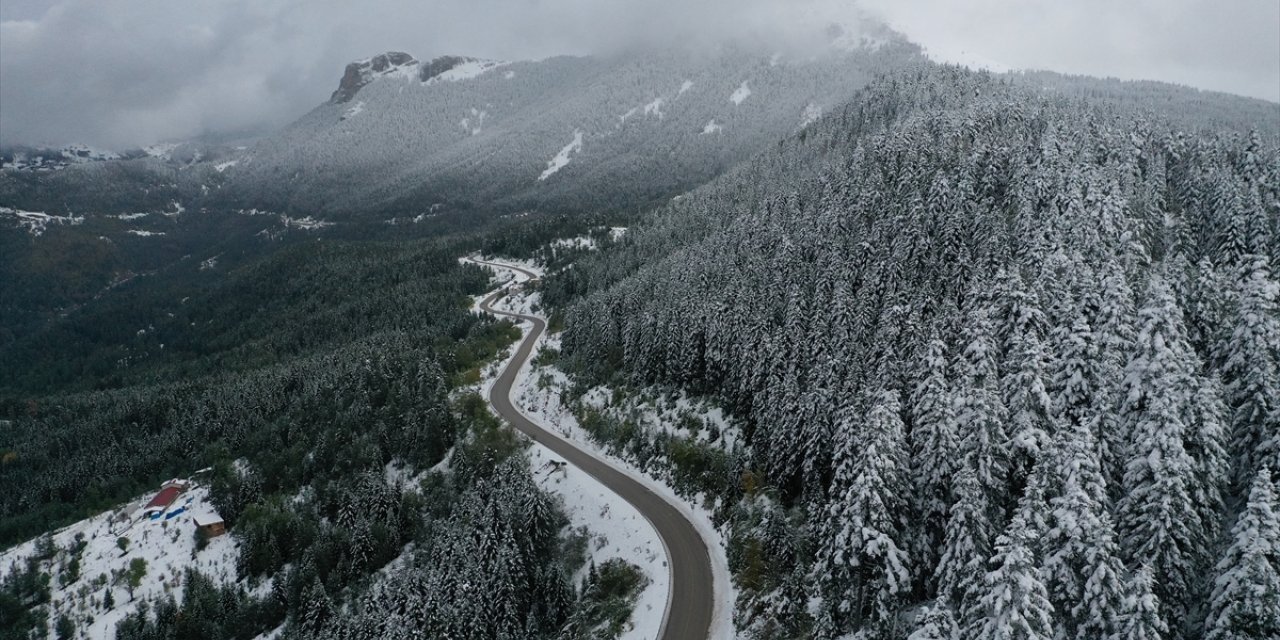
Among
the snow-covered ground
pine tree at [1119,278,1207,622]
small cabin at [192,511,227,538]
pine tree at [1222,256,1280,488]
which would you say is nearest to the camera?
pine tree at [1119,278,1207,622]

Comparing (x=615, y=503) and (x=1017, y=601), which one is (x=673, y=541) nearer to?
(x=615, y=503)

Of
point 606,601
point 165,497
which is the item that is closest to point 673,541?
point 606,601

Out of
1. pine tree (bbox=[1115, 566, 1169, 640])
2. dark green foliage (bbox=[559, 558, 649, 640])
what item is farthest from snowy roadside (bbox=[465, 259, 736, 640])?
pine tree (bbox=[1115, 566, 1169, 640])

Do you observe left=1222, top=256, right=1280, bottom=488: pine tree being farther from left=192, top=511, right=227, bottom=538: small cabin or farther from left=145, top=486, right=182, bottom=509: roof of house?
left=145, top=486, right=182, bottom=509: roof of house

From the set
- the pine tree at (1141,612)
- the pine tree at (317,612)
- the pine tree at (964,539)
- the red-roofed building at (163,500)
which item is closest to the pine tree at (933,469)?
the pine tree at (964,539)

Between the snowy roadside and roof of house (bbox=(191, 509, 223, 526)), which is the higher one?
the snowy roadside
